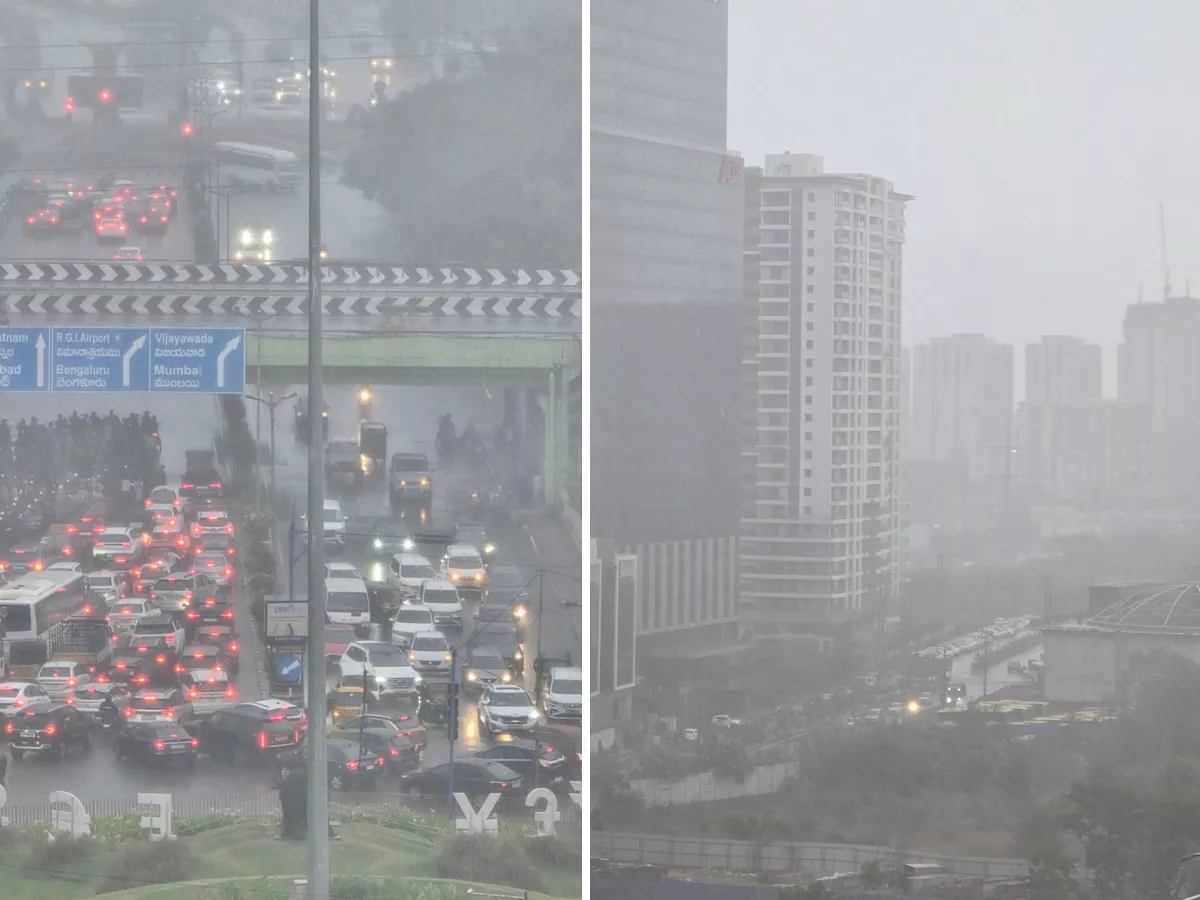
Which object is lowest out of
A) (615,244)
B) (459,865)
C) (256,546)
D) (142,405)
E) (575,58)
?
(459,865)

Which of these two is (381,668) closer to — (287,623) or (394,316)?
(287,623)

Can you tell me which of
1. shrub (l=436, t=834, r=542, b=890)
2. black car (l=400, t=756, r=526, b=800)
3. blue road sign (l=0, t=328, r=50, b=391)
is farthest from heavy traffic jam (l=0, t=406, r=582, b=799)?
blue road sign (l=0, t=328, r=50, b=391)

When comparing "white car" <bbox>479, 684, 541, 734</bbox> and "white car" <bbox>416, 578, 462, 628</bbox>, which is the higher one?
"white car" <bbox>416, 578, 462, 628</bbox>

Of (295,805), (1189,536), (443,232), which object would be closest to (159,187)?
(443,232)

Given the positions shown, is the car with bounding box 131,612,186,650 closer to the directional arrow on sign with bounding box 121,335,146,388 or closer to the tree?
the directional arrow on sign with bounding box 121,335,146,388

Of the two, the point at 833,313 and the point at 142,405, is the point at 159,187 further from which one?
the point at 833,313

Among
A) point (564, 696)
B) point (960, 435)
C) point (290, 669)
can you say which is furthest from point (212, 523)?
point (960, 435)

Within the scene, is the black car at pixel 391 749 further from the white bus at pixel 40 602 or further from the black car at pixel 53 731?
the white bus at pixel 40 602
